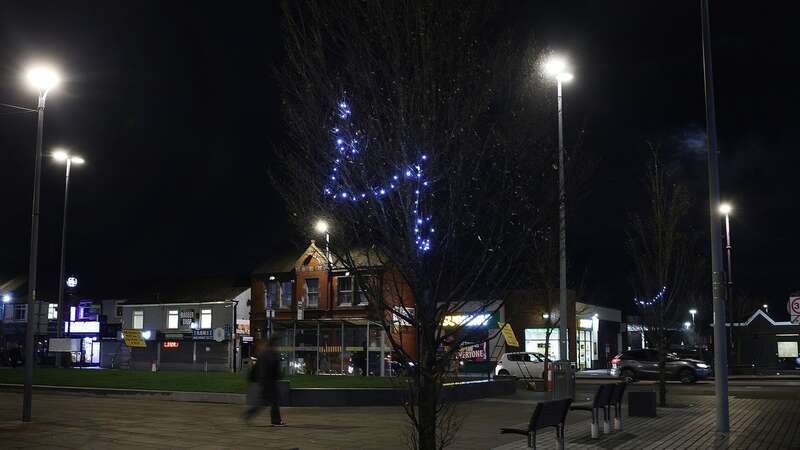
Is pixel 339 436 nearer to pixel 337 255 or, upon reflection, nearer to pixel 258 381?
pixel 258 381

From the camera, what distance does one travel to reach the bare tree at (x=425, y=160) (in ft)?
27.6

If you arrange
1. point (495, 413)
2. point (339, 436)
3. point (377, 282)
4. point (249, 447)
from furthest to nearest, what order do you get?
1. point (495, 413)
2. point (339, 436)
3. point (249, 447)
4. point (377, 282)

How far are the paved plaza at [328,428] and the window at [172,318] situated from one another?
32604 millimetres

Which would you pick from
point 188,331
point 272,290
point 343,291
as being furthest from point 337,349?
point 188,331

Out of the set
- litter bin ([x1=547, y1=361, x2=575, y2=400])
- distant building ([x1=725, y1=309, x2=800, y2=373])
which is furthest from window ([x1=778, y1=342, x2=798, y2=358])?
litter bin ([x1=547, y1=361, x2=575, y2=400])

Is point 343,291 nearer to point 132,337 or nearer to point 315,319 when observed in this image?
point 315,319

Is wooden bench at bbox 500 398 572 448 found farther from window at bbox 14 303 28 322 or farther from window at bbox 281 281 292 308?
window at bbox 14 303 28 322

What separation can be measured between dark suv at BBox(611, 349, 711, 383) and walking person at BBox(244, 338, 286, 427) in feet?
86.9

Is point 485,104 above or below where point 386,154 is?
above

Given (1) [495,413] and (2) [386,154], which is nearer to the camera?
(2) [386,154]

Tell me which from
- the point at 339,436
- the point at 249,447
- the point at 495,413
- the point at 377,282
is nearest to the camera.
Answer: the point at 377,282

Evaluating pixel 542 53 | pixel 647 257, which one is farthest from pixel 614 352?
pixel 542 53

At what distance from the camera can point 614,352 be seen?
214ft

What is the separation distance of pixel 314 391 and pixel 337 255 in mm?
15065
